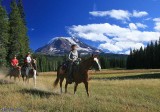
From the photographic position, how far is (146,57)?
520 ft

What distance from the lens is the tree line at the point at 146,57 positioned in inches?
5965

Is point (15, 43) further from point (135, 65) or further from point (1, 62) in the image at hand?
point (135, 65)

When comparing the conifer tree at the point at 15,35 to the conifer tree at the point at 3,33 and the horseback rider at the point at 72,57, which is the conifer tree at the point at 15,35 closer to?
the conifer tree at the point at 3,33

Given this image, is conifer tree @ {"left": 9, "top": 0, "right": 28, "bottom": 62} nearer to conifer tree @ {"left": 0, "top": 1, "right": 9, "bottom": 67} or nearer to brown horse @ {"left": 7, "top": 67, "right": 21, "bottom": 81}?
conifer tree @ {"left": 0, "top": 1, "right": 9, "bottom": 67}

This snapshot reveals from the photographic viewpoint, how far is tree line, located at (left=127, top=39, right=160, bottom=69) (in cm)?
15150

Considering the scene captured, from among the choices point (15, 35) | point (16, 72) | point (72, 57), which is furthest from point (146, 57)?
point (72, 57)

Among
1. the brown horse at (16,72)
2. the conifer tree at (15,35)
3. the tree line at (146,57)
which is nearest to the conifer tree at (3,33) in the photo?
the conifer tree at (15,35)

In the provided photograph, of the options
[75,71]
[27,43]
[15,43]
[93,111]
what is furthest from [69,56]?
[27,43]

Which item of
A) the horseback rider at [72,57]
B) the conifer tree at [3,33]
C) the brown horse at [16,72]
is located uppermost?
the conifer tree at [3,33]

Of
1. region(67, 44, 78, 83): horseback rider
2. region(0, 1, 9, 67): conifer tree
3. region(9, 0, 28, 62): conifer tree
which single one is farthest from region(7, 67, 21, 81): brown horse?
region(9, 0, 28, 62): conifer tree

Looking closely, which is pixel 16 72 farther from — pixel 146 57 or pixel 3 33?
pixel 146 57

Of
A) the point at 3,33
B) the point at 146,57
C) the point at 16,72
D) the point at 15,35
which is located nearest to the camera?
the point at 16,72

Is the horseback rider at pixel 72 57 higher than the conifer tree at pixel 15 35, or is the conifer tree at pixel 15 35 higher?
the conifer tree at pixel 15 35

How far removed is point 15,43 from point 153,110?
61.3 m
